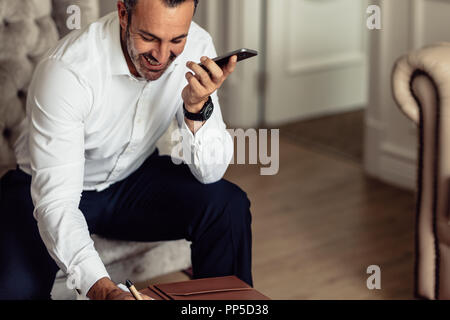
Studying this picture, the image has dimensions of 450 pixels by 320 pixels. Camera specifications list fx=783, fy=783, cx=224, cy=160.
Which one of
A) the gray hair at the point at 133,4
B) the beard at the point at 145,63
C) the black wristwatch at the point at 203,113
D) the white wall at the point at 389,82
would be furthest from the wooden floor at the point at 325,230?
the gray hair at the point at 133,4

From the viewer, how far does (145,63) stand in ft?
5.38

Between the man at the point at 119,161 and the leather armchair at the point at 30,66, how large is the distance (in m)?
0.20

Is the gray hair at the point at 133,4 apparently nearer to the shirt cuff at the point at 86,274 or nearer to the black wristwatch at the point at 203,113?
the black wristwatch at the point at 203,113

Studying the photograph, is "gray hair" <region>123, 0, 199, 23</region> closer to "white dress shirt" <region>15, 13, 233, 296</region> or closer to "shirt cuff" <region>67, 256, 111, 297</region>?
"white dress shirt" <region>15, 13, 233, 296</region>

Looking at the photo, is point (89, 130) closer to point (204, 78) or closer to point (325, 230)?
point (204, 78)

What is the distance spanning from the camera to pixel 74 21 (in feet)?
7.30

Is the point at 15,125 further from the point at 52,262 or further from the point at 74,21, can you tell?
the point at 52,262

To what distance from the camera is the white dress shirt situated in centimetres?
156

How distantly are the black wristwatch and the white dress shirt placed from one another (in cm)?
4

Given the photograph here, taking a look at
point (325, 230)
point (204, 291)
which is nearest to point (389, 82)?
point (325, 230)

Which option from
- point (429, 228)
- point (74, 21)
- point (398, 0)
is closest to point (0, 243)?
point (74, 21)

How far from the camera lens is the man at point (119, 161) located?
1.56 meters

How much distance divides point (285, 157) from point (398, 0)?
0.85 m

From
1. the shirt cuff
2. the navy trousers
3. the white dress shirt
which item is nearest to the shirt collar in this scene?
the white dress shirt
